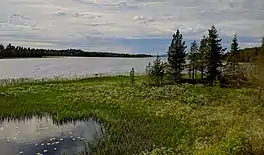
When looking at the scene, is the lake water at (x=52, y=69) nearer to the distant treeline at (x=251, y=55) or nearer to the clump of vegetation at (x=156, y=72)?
the distant treeline at (x=251, y=55)

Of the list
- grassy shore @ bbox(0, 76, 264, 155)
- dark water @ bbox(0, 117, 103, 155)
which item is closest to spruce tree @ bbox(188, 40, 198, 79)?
grassy shore @ bbox(0, 76, 264, 155)

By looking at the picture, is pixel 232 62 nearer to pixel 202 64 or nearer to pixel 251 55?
pixel 202 64

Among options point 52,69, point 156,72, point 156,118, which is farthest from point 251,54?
point 156,118

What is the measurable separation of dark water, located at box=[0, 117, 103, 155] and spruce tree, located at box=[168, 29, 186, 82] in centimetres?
3029

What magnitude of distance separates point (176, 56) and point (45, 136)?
115 ft

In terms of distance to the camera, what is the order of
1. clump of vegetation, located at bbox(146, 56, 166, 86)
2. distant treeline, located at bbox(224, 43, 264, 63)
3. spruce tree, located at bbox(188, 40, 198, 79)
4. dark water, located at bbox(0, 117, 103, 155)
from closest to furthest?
dark water, located at bbox(0, 117, 103, 155) → clump of vegetation, located at bbox(146, 56, 166, 86) → distant treeline, located at bbox(224, 43, 264, 63) → spruce tree, located at bbox(188, 40, 198, 79)

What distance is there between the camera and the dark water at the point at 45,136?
14930mm

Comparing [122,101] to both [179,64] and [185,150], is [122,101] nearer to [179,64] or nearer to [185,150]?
[185,150]

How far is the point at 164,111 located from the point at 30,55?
12966 centimetres

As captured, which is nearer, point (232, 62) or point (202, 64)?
point (202, 64)

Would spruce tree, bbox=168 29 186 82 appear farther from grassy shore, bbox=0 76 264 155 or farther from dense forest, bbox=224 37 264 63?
grassy shore, bbox=0 76 264 155

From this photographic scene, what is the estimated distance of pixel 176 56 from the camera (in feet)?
165

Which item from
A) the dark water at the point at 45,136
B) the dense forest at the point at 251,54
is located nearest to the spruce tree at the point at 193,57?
the dense forest at the point at 251,54

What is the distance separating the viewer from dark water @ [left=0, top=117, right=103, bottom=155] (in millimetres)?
14930
